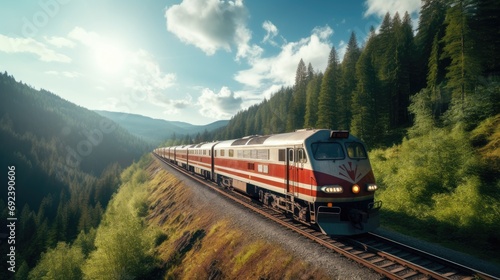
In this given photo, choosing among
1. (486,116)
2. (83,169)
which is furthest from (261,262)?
(83,169)

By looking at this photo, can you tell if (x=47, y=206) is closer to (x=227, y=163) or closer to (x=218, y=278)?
(x=227, y=163)

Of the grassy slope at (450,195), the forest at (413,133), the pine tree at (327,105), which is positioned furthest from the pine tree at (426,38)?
the grassy slope at (450,195)

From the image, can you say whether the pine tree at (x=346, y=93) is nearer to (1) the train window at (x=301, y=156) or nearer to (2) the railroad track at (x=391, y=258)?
(1) the train window at (x=301, y=156)

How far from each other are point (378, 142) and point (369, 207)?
30363mm

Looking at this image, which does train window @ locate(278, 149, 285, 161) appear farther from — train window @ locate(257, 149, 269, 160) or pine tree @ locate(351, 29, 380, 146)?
pine tree @ locate(351, 29, 380, 146)

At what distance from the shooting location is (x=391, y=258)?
9.05m

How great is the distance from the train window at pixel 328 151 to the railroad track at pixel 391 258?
343 cm

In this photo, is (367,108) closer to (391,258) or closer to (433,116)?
(433,116)

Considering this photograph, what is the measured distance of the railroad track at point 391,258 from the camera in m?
8.00

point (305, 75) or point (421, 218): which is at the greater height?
point (305, 75)

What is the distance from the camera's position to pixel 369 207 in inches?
457

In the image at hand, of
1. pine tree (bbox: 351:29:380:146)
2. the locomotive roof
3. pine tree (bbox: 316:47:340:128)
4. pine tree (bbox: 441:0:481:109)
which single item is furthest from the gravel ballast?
pine tree (bbox: 316:47:340:128)

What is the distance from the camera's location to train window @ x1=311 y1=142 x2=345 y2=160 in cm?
1152

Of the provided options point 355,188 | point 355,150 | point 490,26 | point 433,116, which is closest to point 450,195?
point 355,150
